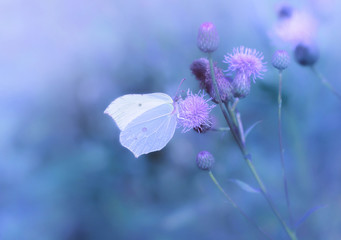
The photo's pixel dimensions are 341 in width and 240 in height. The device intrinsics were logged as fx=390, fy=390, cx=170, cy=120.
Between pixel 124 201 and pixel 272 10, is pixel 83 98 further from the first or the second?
pixel 272 10

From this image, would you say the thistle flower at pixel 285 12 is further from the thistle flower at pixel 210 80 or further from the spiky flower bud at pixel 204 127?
the spiky flower bud at pixel 204 127

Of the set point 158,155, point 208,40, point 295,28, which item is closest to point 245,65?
point 208,40

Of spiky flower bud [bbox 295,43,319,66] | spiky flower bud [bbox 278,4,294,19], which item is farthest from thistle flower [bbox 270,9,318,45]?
spiky flower bud [bbox 295,43,319,66]

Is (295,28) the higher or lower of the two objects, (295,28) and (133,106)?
the higher

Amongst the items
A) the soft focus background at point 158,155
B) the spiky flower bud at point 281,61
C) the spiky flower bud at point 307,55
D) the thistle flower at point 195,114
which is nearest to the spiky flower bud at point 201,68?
the thistle flower at point 195,114

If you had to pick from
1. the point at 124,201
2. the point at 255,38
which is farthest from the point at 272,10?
the point at 124,201

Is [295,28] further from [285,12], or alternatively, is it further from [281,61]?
[281,61]

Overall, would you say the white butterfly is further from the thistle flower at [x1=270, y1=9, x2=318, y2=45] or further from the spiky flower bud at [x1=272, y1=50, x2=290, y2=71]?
the thistle flower at [x1=270, y1=9, x2=318, y2=45]
